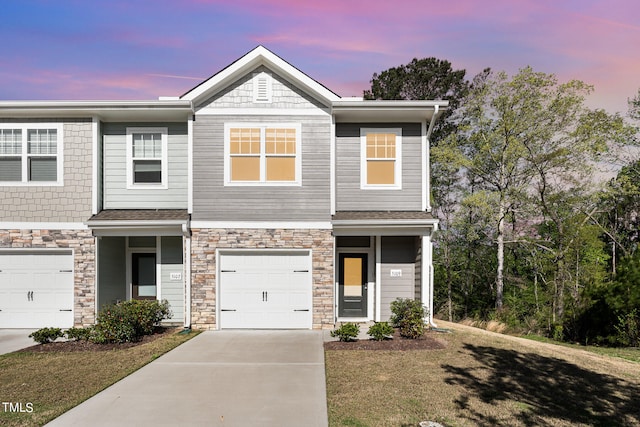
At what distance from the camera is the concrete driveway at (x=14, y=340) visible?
1035 centimetres

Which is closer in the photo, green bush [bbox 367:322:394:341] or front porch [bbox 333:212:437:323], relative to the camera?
green bush [bbox 367:322:394:341]

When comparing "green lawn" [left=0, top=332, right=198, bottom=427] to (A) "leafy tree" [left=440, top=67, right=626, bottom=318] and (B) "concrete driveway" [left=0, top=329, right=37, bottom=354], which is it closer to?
(B) "concrete driveway" [left=0, top=329, right=37, bottom=354]

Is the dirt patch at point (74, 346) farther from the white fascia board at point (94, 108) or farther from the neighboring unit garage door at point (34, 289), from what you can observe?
the white fascia board at point (94, 108)

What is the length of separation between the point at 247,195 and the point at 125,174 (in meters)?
3.87

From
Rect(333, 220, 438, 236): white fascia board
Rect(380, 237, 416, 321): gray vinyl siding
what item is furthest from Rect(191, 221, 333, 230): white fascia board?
Rect(380, 237, 416, 321): gray vinyl siding

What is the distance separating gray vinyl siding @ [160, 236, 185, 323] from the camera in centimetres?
1336

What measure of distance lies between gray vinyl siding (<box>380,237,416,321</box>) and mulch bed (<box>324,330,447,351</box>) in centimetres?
245

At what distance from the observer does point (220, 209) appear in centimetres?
1238

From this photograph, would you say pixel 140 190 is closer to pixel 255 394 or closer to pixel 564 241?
pixel 255 394

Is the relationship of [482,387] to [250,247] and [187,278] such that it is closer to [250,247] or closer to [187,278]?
[250,247]

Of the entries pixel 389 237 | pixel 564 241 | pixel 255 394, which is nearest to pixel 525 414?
pixel 255 394

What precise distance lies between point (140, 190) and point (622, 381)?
12459 mm

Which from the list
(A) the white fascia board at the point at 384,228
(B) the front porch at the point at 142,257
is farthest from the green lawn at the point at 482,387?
(B) the front porch at the point at 142,257

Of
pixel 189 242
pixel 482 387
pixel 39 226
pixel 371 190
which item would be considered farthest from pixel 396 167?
pixel 39 226
